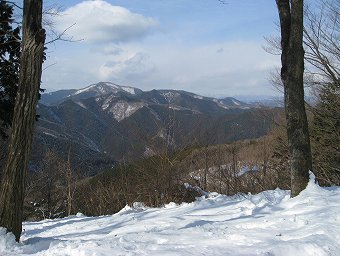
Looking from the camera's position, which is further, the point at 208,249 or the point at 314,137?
the point at 314,137

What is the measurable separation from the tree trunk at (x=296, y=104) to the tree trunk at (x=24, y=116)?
12.5ft

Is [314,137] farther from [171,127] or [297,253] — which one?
[297,253]

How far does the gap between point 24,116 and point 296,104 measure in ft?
13.5

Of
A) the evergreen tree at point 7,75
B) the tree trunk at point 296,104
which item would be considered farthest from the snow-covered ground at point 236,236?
the evergreen tree at point 7,75

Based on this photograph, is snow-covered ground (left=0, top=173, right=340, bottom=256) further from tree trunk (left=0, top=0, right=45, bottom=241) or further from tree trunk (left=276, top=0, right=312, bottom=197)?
tree trunk (left=0, top=0, right=45, bottom=241)

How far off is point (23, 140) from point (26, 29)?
151 centimetres

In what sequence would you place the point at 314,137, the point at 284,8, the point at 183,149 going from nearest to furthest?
the point at 284,8
the point at 183,149
the point at 314,137

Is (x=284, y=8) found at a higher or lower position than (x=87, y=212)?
higher

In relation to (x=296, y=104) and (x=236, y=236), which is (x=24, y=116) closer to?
(x=236, y=236)

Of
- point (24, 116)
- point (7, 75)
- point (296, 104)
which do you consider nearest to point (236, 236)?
point (296, 104)

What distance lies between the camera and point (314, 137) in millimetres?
19141

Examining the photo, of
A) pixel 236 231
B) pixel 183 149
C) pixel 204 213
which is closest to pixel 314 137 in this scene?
pixel 183 149

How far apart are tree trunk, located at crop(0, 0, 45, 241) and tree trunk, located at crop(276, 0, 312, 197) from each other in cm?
380

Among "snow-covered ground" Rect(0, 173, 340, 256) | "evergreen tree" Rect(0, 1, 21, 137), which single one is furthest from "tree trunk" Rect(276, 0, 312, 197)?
"evergreen tree" Rect(0, 1, 21, 137)
